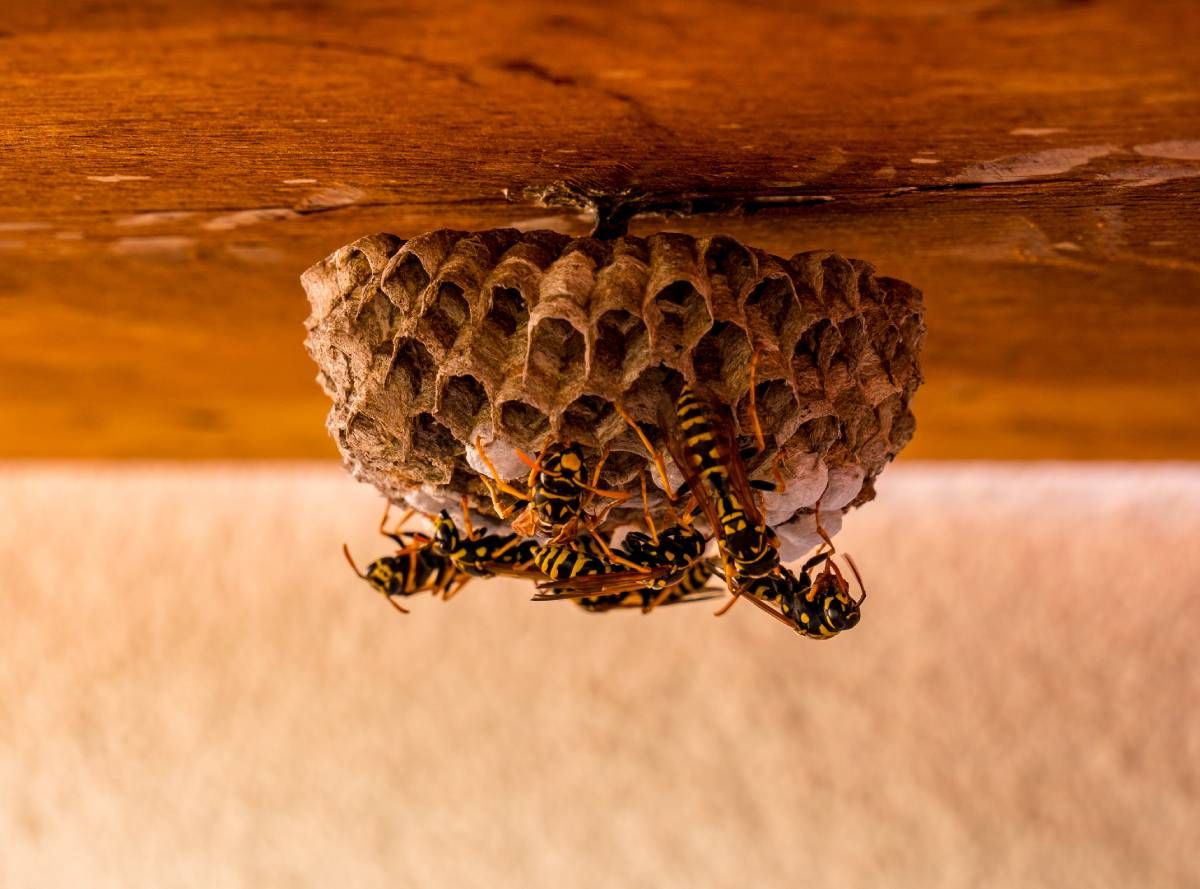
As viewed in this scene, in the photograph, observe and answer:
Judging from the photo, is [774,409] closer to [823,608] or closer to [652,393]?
[652,393]

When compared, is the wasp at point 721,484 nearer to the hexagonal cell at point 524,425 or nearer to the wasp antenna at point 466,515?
the hexagonal cell at point 524,425

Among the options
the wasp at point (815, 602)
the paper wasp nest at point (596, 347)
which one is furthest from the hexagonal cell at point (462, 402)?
the wasp at point (815, 602)

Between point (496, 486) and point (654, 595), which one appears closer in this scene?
point (496, 486)

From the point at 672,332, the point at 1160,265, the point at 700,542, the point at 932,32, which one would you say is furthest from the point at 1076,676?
the point at 932,32

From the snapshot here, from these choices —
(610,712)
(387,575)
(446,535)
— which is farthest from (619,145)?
(610,712)

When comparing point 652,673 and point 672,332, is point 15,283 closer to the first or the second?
point 672,332

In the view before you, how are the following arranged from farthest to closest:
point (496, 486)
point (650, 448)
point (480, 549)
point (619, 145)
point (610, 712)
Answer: point (610, 712)
point (480, 549)
point (496, 486)
point (650, 448)
point (619, 145)
